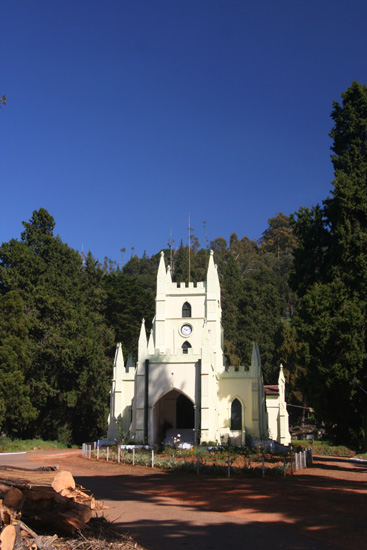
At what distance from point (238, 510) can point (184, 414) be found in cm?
2655

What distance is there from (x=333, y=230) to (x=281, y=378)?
24.3m

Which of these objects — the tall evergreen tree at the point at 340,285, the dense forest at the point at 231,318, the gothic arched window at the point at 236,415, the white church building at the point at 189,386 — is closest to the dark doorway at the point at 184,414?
the white church building at the point at 189,386

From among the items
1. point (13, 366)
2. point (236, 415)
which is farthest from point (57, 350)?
point (236, 415)

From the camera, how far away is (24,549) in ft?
25.3

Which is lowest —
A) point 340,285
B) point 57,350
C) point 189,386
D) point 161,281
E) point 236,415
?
point 236,415

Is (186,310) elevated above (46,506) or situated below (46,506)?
above

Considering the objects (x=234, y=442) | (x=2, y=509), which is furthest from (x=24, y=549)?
(x=234, y=442)

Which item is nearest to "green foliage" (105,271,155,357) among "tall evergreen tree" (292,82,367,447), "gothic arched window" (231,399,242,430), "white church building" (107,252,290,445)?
"white church building" (107,252,290,445)

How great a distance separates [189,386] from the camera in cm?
3400

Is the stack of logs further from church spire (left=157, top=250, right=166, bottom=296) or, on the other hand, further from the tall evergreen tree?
church spire (left=157, top=250, right=166, bottom=296)

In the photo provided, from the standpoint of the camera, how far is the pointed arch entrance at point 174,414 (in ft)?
119

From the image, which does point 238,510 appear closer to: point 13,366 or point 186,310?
point 186,310

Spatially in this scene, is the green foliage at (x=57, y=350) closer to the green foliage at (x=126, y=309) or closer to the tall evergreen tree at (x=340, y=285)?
the green foliage at (x=126, y=309)

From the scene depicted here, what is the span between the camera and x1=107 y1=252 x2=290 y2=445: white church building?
3378 cm
